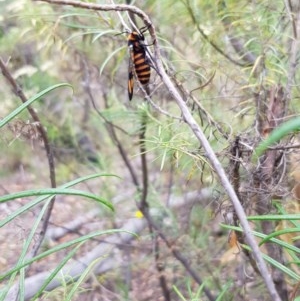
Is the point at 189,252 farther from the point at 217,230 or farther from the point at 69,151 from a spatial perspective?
the point at 69,151

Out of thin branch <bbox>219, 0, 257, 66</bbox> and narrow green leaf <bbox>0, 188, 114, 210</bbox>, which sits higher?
narrow green leaf <bbox>0, 188, 114, 210</bbox>

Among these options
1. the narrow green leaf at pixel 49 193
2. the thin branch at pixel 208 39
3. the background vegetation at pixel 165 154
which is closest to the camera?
the narrow green leaf at pixel 49 193

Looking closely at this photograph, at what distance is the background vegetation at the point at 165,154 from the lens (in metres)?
1.29

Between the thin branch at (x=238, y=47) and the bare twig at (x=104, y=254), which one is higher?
the thin branch at (x=238, y=47)

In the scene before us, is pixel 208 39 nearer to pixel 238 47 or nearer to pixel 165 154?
pixel 238 47

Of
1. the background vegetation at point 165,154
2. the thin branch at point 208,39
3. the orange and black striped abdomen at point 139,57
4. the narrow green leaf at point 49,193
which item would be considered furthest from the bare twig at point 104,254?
the narrow green leaf at point 49,193

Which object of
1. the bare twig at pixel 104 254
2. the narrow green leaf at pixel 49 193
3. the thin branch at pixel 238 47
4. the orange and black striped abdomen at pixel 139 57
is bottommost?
the bare twig at pixel 104 254

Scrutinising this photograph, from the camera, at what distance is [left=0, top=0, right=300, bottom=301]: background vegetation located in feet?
4.24

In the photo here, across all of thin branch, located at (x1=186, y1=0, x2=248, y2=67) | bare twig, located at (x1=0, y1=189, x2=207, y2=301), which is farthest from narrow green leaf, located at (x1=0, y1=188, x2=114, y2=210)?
bare twig, located at (x1=0, y1=189, x2=207, y2=301)

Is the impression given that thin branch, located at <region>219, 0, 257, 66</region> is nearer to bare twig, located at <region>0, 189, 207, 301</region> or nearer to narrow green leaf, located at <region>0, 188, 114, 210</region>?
bare twig, located at <region>0, 189, 207, 301</region>

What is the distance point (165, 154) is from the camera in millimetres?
1241

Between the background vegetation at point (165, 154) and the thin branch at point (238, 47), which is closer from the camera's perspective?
the background vegetation at point (165, 154)

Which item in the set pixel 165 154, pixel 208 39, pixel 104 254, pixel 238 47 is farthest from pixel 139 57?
pixel 104 254

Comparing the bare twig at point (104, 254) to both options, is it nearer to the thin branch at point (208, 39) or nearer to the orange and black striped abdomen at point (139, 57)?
the thin branch at point (208, 39)
